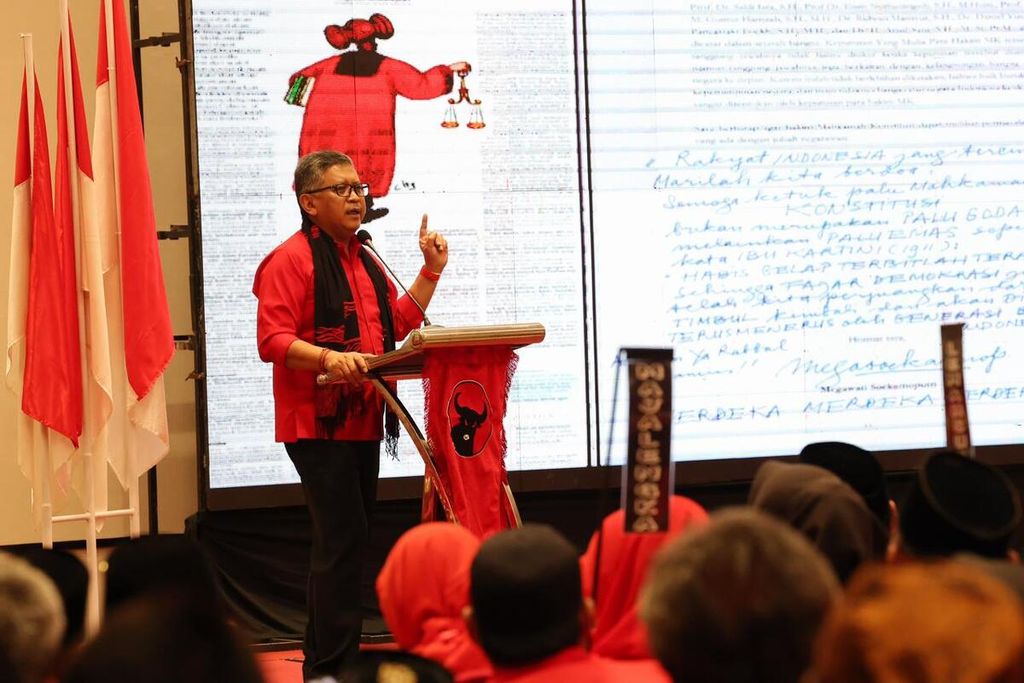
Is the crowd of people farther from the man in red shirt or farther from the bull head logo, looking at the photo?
the man in red shirt

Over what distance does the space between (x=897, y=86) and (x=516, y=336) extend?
2.96 m

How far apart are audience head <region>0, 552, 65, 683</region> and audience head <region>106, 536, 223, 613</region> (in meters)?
0.28

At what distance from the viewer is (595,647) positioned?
2.24 metres

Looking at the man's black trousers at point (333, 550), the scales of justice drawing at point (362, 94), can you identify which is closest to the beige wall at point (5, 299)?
the scales of justice drawing at point (362, 94)

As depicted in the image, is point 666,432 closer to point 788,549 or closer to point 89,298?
point 788,549

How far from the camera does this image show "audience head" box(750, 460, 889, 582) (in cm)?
201

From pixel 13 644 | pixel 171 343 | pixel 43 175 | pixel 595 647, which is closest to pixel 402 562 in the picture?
pixel 595 647

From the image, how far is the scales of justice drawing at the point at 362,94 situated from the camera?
484 cm

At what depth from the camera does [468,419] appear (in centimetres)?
313

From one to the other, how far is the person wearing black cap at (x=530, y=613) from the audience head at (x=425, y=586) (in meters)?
0.37

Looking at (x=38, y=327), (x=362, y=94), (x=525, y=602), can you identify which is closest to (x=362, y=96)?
(x=362, y=94)

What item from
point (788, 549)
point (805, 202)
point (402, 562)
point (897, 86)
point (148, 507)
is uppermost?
point (897, 86)

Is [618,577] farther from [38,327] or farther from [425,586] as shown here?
[38,327]

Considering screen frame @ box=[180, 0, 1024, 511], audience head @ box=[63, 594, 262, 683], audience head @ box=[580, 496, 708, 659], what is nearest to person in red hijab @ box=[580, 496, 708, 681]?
audience head @ box=[580, 496, 708, 659]
